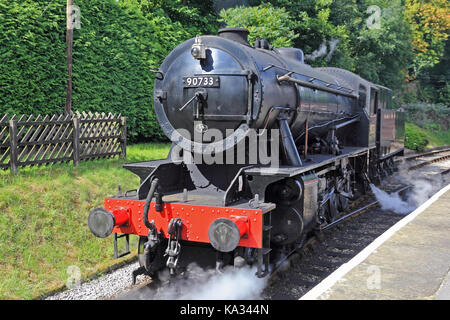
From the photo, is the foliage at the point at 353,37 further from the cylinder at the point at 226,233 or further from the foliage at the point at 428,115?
the cylinder at the point at 226,233

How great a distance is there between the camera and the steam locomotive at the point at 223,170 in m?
4.46

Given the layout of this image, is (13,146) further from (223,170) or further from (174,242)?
(174,242)

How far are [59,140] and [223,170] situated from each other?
4247 millimetres

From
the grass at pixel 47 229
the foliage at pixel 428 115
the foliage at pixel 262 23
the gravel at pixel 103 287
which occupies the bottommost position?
the gravel at pixel 103 287

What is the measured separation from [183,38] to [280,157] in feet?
34.3

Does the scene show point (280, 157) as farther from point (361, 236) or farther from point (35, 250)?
point (35, 250)

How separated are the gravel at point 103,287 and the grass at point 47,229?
6.1 inches

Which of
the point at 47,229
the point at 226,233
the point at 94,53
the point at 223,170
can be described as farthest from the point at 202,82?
the point at 94,53

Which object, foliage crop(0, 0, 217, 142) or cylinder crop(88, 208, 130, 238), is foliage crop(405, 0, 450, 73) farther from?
cylinder crop(88, 208, 130, 238)

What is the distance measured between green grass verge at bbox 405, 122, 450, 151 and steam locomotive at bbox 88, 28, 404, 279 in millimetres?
20121

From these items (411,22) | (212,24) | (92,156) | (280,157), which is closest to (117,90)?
(92,156)

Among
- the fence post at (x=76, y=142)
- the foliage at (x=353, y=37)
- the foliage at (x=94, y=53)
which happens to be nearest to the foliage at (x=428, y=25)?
the foliage at (x=353, y=37)

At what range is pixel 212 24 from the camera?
666 inches

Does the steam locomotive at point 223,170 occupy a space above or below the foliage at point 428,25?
below
